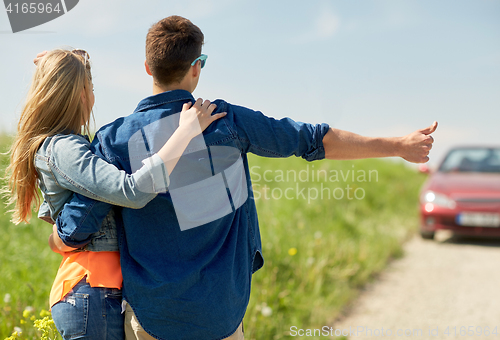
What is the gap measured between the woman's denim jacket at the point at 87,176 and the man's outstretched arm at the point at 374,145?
776 millimetres

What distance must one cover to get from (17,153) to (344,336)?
2.88 meters

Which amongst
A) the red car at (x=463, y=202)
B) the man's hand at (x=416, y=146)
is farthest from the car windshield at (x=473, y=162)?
the man's hand at (x=416, y=146)

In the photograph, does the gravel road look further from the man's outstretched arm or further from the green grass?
the man's outstretched arm

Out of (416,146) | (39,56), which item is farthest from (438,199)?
(39,56)

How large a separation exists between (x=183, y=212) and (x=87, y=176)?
39 cm

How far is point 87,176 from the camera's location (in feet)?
5.00

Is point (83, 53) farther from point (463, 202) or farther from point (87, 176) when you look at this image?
point (463, 202)

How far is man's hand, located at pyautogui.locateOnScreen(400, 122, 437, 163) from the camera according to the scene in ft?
6.04

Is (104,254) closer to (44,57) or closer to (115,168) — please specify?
(115,168)

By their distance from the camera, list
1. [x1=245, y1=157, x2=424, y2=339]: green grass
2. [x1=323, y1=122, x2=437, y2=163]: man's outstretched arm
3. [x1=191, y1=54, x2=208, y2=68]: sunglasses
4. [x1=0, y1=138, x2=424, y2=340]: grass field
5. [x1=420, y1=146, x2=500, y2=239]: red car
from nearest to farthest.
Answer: [x1=191, y1=54, x2=208, y2=68]: sunglasses < [x1=323, y1=122, x2=437, y2=163]: man's outstretched arm < [x1=0, y1=138, x2=424, y2=340]: grass field < [x1=245, y1=157, x2=424, y2=339]: green grass < [x1=420, y1=146, x2=500, y2=239]: red car

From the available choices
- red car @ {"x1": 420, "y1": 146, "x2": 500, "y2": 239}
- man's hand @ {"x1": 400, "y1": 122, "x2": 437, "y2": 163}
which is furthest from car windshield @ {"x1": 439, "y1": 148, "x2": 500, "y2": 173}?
man's hand @ {"x1": 400, "y1": 122, "x2": 437, "y2": 163}

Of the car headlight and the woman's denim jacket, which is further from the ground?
the woman's denim jacket

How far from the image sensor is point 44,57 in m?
1.80

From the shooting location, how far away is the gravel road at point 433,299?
141 inches
